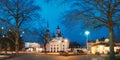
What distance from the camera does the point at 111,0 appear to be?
98.9ft

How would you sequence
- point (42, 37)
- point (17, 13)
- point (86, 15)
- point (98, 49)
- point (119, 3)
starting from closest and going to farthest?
point (119, 3) < point (86, 15) < point (17, 13) < point (98, 49) < point (42, 37)

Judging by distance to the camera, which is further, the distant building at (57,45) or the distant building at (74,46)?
the distant building at (57,45)

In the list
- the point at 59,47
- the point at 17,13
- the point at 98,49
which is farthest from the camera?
the point at 59,47

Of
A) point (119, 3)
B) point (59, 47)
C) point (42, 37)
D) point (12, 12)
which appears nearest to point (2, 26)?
point (12, 12)

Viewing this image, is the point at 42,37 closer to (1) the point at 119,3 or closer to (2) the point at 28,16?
(2) the point at 28,16

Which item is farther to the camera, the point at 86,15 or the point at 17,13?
the point at 17,13

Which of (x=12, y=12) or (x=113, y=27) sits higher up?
(x=12, y=12)

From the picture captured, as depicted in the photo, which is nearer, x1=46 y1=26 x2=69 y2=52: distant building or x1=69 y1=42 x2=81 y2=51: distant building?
x1=69 y1=42 x2=81 y2=51: distant building

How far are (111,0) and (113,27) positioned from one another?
10.1 feet

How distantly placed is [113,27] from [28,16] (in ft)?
85.0

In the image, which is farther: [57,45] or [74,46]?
[57,45]

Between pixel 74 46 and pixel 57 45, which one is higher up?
pixel 57 45

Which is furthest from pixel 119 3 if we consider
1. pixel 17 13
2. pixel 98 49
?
pixel 98 49

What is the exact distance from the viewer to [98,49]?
9512 centimetres
